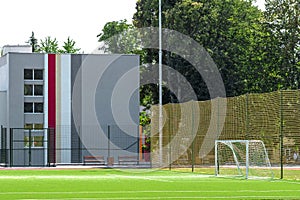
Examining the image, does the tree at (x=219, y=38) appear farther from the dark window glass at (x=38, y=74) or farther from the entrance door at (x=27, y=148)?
the entrance door at (x=27, y=148)

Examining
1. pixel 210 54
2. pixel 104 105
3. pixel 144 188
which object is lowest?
pixel 144 188

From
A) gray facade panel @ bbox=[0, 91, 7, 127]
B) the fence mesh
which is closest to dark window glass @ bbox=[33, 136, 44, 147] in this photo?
gray facade panel @ bbox=[0, 91, 7, 127]

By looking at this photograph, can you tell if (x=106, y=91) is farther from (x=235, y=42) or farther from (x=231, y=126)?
(x=231, y=126)

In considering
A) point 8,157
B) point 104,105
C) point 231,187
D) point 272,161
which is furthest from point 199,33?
point 231,187

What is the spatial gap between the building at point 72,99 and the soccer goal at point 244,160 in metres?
19.9

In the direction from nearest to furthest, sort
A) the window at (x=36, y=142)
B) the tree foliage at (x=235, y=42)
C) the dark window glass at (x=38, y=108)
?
the window at (x=36, y=142)
the dark window glass at (x=38, y=108)
the tree foliage at (x=235, y=42)

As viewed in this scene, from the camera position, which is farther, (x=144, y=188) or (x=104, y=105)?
(x=104, y=105)

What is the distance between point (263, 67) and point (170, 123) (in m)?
23.8

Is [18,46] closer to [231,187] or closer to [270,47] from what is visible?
[270,47]

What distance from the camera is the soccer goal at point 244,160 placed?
1218 inches

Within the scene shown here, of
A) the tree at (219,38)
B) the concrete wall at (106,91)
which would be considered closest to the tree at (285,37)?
the tree at (219,38)

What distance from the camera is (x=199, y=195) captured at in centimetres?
1995

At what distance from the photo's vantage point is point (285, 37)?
64.1 m

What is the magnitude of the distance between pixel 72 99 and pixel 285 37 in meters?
17.5
